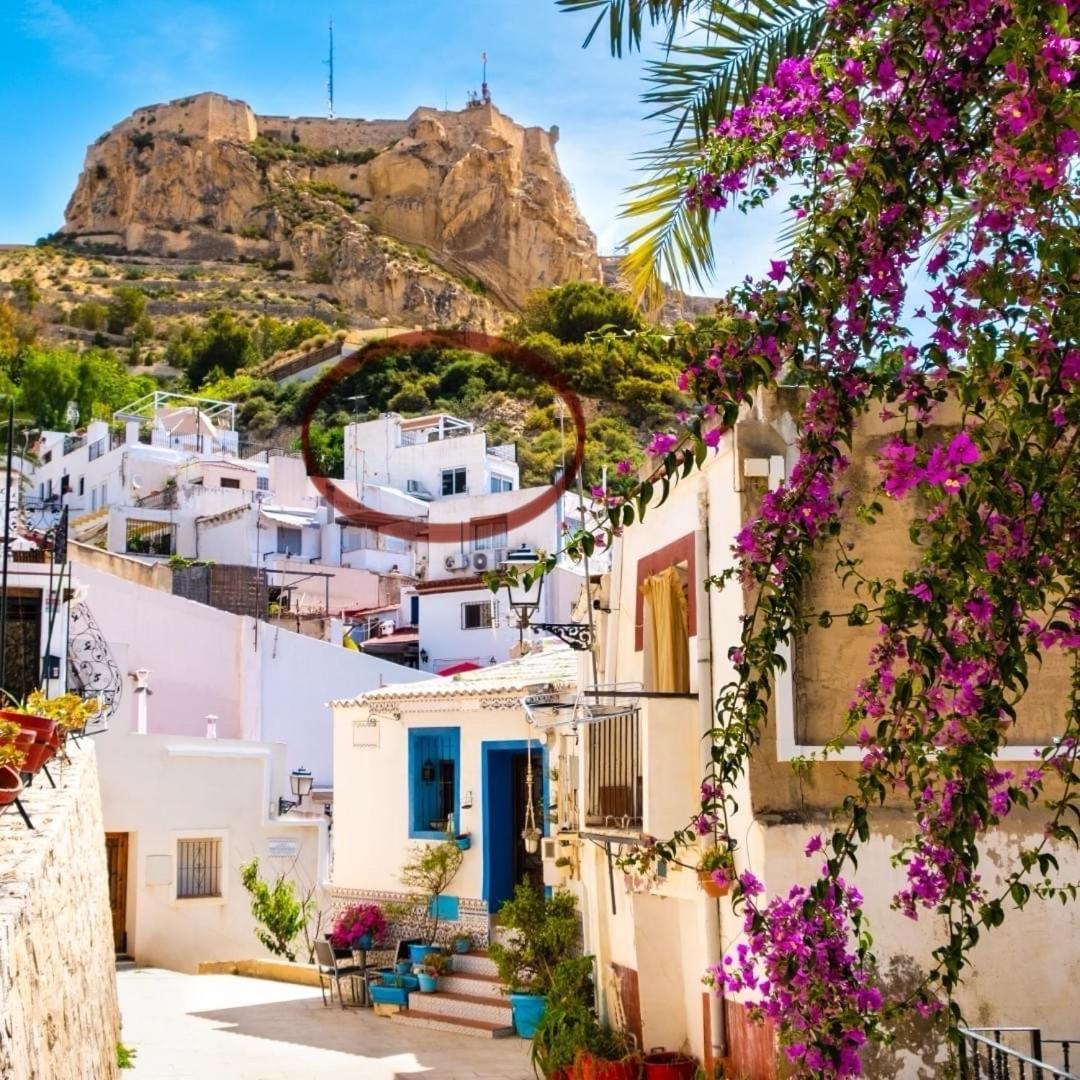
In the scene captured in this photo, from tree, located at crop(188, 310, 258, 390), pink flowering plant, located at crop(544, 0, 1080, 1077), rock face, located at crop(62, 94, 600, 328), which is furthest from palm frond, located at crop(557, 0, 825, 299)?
rock face, located at crop(62, 94, 600, 328)

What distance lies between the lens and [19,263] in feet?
354

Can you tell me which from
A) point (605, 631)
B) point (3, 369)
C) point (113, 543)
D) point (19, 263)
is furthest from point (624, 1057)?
point (19, 263)

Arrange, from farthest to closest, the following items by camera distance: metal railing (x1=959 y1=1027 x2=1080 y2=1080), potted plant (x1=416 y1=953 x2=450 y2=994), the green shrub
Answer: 1. potted plant (x1=416 y1=953 x2=450 y2=994)
2. the green shrub
3. metal railing (x1=959 y1=1027 x2=1080 y2=1080)

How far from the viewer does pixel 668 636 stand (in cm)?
1038

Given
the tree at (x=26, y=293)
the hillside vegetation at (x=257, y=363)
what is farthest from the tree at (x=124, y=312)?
the tree at (x=26, y=293)

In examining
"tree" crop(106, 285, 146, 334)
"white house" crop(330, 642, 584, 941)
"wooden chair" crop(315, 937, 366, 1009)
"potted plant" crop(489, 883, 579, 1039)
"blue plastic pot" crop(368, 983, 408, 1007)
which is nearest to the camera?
"potted plant" crop(489, 883, 579, 1039)

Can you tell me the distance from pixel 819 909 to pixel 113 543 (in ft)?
126

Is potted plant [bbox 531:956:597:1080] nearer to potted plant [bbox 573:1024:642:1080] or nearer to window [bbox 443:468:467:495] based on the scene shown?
potted plant [bbox 573:1024:642:1080]

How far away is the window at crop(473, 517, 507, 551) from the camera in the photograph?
38.2 meters

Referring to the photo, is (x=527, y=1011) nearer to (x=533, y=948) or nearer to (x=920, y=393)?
(x=533, y=948)

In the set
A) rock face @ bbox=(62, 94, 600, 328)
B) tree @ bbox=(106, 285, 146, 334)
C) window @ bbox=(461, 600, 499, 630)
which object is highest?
rock face @ bbox=(62, 94, 600, 328)

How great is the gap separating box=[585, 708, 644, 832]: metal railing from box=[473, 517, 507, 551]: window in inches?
1045

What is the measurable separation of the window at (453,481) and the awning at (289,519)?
21.2 feet

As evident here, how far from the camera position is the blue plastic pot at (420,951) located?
52.4 feet
